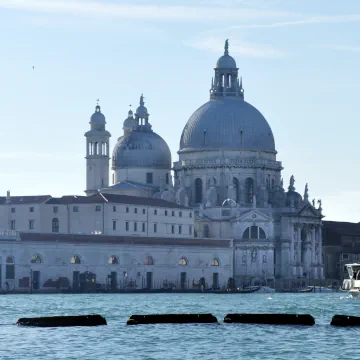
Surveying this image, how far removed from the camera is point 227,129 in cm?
15675

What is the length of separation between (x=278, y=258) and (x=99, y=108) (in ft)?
80.6

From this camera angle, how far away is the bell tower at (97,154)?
529ft

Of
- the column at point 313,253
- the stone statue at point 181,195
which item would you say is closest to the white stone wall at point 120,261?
the stone statue at point 181,195

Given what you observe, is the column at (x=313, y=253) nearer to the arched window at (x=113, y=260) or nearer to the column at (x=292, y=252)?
the column at (x=292, y=252)

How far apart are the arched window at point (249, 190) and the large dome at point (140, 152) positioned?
381 inches

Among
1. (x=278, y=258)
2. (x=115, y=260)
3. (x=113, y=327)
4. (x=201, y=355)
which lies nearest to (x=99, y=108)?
(x=278, y=258)

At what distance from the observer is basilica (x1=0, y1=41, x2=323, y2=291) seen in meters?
128

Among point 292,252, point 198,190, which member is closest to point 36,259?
point 198,190

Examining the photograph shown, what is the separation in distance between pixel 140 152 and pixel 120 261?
30.6m

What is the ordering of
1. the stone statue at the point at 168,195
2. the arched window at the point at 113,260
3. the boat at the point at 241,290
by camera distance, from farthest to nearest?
1. the stone statue at the point at 168,195
2. the boat at the point at 241,290
3. the arched window at the point at 113,260

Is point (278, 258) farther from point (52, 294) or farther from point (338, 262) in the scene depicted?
point (52, 294)

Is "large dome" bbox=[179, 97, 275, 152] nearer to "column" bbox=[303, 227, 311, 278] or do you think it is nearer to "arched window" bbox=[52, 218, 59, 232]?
"column" bbox=[303, 227, 311, 278]

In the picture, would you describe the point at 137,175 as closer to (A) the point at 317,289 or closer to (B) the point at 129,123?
(B) the point at 129,123

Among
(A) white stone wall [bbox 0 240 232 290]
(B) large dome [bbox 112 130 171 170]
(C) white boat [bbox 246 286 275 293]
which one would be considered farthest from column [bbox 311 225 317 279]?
(C) white boat [bbox 246 286 275 293]
